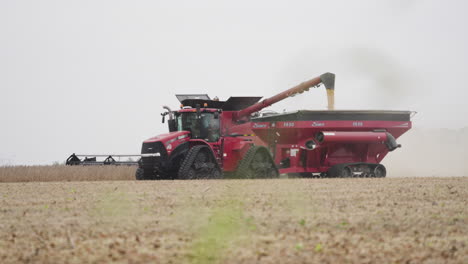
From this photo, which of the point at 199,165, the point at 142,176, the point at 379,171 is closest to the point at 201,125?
the point at 199,165

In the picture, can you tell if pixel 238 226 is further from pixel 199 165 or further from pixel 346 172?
pixel 346 172

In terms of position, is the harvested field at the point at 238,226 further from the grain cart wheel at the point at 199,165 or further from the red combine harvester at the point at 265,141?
the red combine harvester at the point at 265,141

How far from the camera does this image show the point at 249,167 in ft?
49.1

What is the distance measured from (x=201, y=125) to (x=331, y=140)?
4059mm

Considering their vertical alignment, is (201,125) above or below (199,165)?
above

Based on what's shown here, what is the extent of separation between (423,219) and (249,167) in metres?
8.00

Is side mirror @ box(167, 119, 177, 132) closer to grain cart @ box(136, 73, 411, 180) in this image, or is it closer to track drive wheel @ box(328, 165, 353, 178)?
grain cart @ box(136, 73, 411, 180)

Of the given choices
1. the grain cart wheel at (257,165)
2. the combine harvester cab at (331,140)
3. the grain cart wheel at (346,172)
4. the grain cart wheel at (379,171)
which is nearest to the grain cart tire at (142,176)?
the grain cart wheel at (257,165)

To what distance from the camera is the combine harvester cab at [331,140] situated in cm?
1560

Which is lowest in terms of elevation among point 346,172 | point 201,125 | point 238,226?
point 238,226

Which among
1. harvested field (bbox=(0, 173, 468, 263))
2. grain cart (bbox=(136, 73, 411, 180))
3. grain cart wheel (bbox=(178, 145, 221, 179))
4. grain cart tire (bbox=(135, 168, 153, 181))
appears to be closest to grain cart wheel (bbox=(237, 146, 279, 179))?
grain cart (bbox=(136, 73, 411, 180))

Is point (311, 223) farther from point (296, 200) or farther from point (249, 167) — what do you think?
point (249, 167)

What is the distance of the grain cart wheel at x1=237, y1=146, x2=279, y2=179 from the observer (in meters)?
14.6

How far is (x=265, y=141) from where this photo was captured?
1662cm
